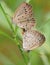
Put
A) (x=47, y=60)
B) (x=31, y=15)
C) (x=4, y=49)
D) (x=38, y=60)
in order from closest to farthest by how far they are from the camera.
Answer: (x=31, y=15), (x=47, y=60), (x=38, y=60), (x=4, y=49)

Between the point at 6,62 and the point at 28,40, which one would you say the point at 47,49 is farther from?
the point at 28,40

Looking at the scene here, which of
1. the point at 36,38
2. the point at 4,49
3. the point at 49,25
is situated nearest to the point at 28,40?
the point at 36,38

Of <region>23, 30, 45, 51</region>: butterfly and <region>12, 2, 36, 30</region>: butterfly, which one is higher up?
<region>12, 2, 36, 30</region>: butterfly
